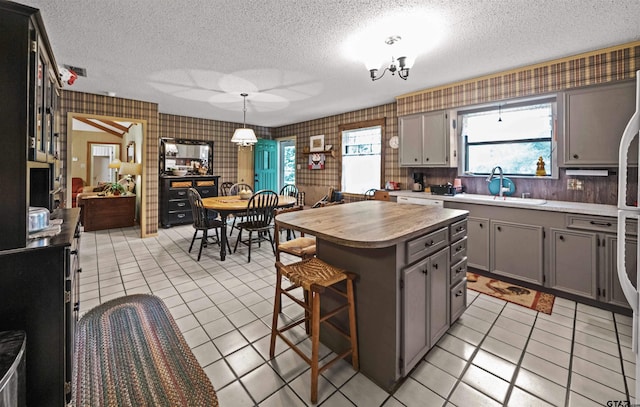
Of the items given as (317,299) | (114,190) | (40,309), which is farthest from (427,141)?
(114,190)

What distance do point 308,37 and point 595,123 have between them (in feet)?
9.49

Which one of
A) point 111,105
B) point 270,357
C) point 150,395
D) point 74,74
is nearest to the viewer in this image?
point 150,395

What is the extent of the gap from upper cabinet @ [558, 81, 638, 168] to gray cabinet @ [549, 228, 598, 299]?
79 cm

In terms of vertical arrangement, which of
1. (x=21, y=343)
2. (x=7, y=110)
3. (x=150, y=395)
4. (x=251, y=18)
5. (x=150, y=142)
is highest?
(x=251, y=18)

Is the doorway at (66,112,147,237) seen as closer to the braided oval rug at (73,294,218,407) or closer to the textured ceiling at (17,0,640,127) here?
the textured ceiling at (17,0,640,127)

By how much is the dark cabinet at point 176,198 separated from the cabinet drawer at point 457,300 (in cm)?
558

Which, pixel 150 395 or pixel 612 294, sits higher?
pixel 612 294

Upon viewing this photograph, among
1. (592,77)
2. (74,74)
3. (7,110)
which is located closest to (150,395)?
(7,110)

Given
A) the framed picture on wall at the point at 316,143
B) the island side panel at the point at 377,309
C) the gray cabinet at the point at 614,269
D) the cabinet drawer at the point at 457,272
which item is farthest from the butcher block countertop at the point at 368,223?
the framed picture on wall at the point at 316,143

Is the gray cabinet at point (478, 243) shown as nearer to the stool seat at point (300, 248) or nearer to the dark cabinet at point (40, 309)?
the stool seat at point (300, 248)

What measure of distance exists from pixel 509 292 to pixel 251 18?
138 inches

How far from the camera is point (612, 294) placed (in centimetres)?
246

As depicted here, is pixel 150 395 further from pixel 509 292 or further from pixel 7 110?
pixel 509 292

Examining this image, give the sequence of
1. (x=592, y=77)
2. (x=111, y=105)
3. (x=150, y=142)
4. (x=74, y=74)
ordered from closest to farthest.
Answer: (x=592, y=77), (x=74, y=74), (x=111, y=105), (x=150, y=142)
